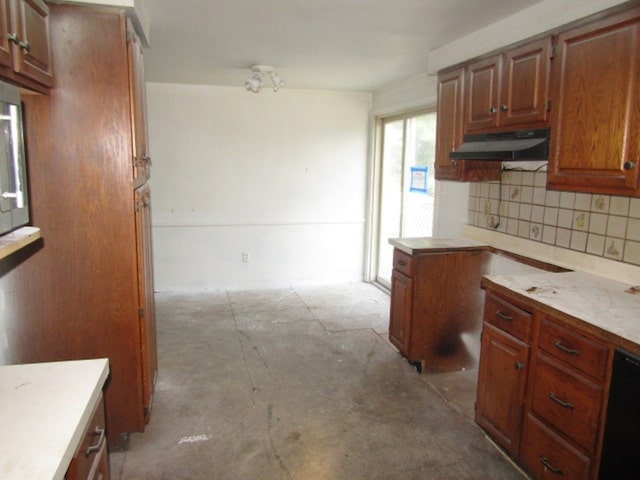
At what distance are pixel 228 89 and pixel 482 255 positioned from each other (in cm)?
326

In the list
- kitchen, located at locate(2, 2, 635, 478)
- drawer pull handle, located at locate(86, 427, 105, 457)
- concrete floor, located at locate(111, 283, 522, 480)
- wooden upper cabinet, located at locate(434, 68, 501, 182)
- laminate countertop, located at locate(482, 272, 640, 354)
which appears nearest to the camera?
drawer pull handle, located at locate(86, 427, 105, 457)

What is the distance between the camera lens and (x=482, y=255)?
128 inches

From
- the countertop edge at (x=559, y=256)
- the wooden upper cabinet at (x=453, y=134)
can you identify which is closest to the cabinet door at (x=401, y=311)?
the countertop edge at (x=559, y=256)

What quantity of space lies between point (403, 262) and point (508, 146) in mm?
1123

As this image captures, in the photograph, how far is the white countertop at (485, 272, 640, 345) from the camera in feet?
5.76

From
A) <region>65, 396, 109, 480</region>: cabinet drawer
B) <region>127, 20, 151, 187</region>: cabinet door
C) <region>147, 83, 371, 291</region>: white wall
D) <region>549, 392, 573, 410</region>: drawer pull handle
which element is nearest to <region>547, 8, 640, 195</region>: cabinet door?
<region>549, 392, 573, 410</region>: drawer pull handle

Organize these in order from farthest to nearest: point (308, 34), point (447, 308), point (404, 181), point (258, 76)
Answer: point (404, 181), point (258, 76), point (447, 308), point (308, 34)

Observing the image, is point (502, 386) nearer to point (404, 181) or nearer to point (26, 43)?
point (26, 43)

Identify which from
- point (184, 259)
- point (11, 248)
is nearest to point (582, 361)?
point (11, 248)

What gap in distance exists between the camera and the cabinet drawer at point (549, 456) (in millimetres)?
1857

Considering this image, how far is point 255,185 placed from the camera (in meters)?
5.29

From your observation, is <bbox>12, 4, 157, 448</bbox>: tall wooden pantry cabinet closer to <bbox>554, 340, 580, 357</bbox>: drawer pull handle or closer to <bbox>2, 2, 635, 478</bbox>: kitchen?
<bbox>554, 340, 580, 357</bbox>: drawer pull handle

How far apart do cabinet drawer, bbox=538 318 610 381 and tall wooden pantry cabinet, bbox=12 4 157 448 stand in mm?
1930

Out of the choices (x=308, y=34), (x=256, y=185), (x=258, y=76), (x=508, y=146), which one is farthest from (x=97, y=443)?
(x=256, y=185)
